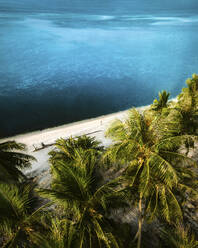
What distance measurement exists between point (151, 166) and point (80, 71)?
36.9 m

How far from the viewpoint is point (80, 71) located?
3925 cm

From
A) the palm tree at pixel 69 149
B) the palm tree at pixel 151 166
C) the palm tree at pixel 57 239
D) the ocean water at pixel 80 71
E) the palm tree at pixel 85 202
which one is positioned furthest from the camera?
the ocean water at pixel 80 71

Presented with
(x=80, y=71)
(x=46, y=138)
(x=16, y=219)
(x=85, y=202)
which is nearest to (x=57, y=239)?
(x=85, y=202)

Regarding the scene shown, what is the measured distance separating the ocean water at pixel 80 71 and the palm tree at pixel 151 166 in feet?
56.1

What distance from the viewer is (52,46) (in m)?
55.0

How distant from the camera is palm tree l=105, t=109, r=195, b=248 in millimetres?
5180

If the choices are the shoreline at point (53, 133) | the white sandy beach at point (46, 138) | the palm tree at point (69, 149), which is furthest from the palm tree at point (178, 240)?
the shoreline at point (53, 133)

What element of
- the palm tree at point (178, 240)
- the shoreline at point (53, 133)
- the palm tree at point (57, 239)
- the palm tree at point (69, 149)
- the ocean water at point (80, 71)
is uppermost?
the ocean water at point (80, 71)

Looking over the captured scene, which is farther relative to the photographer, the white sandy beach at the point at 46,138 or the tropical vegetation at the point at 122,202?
the white sandy beach at the point at 46,138

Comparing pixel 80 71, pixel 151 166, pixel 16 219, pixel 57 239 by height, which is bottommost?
pixel 57 239

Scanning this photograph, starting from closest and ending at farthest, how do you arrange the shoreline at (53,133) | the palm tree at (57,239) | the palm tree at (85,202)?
1. the palm tree at (57,239)
2. the palm tree at (85,202)
3. the shoreline at (53,133)

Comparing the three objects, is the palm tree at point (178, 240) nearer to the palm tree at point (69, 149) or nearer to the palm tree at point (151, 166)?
the palm tree at point (151, 166)

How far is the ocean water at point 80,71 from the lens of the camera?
24.7 meters

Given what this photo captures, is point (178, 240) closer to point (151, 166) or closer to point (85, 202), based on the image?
point (151, 166)
